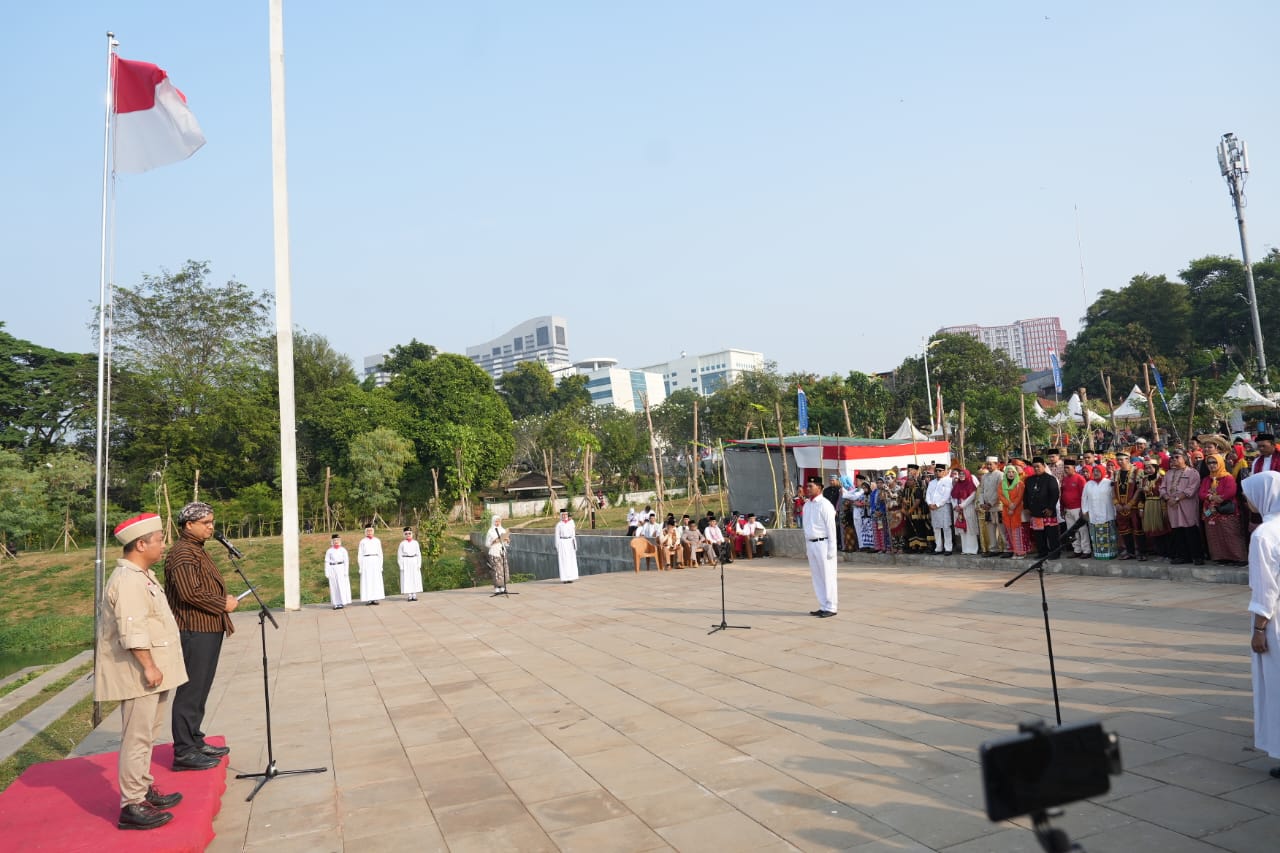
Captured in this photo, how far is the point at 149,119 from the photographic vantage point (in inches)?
360

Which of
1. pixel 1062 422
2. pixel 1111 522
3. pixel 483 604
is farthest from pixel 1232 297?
pixel 483 604

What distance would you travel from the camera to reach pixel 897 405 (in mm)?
49906

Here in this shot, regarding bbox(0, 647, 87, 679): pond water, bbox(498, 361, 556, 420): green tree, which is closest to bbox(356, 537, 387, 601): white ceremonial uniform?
bbox(0, 647, 87, 679): pond water

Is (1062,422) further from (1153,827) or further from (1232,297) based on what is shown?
(1153,827)

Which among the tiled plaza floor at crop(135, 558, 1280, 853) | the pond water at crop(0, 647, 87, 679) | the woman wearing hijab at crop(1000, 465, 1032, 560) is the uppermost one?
the woman wearing hijab at crop(1000, 465, 1032, 560)

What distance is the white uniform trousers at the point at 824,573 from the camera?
33.0 ft

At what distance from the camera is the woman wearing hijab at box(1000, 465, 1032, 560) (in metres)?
12.7

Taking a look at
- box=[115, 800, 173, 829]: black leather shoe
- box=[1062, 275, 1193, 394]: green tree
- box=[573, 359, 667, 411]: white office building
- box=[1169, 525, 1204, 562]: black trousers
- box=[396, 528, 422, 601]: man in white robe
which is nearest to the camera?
box=[115, 800, 173, 829]: black leather shoe

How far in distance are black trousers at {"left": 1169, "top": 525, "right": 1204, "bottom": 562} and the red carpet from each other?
10860 millimetres

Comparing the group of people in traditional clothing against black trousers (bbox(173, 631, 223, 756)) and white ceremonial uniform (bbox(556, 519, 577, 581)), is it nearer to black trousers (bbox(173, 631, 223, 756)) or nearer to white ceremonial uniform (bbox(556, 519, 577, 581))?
white ceremonial uniform (bbox(556, 519, 577, 581))

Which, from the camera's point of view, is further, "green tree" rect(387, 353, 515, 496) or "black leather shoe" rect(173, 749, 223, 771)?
"green tree" rect(387, 353, 515, 496)

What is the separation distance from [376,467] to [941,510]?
96.3 ft

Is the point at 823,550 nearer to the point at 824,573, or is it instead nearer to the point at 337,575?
the point at 824,573

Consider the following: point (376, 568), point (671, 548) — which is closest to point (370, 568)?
point (376, 568)
